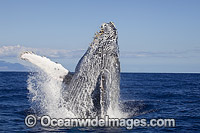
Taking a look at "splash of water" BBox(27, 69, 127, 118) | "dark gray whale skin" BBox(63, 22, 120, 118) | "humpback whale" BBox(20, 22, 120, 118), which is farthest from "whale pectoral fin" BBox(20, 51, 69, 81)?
"dark gray whale skin" BBox(63, 22, 120, 118)

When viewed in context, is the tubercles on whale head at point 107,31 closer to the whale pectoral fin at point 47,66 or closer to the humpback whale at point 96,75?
the humpback whale at point 96,75

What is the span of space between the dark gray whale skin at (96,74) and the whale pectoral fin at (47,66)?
1.00m

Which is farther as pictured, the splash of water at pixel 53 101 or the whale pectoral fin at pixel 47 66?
the whale pectoral fin at pixel 47 66

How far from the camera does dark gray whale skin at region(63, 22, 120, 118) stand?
11195mm

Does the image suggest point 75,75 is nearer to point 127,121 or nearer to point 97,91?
point 97,91

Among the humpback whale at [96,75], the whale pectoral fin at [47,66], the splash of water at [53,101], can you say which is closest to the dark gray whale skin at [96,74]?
the humpback whale at [96,75]

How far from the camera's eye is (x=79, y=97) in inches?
452

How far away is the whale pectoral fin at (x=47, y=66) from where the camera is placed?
12467mm

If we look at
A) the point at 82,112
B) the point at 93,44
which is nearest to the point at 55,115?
the point at 82,112

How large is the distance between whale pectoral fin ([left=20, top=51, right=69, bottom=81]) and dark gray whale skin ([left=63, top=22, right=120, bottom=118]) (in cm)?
100

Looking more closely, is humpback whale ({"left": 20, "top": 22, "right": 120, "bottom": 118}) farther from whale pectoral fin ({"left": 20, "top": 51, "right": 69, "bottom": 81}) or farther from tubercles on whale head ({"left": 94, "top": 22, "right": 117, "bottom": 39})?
whale pectoral fin ({"left": 20, "top": 51, "right": 69, "bottom": 81})

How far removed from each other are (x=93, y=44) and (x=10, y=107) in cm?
791

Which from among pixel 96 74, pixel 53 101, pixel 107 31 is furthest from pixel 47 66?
pixel 107 31

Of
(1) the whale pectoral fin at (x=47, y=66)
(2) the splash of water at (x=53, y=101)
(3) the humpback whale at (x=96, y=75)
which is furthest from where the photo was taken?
(1) the whale pectoral fin at (x=47, y=66)
